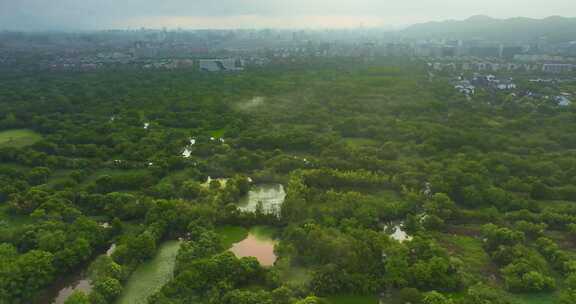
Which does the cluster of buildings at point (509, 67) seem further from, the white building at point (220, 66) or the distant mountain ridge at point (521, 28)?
the distant mountain ridge at point (521, 28)

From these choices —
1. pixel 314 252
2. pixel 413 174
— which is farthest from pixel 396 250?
pixel 413 174

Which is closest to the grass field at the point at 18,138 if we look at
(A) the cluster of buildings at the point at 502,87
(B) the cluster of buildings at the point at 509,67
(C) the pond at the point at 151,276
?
(C) the pond at the point at 151,276

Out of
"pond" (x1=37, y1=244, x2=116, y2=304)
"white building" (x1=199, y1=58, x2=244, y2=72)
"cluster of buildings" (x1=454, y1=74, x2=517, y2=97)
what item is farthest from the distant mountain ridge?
"pond" (x1=37, y1=244, x2=116, y2=304)

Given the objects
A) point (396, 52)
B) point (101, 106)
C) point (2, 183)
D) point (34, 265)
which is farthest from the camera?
point (396, 52)

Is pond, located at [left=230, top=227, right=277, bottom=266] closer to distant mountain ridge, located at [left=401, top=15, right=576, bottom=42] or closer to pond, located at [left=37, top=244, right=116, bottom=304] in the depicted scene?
pond, located at [left=37, top=244, right=116, bottom=304]

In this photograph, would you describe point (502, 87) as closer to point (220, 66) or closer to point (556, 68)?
point (556, 68)

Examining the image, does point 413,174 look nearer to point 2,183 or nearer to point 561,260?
point 561,260

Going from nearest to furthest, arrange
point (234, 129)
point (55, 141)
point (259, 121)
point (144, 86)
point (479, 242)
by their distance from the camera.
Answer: point (479, 242), point (55, 141), point (234, 129), point (259, 121), point (144, 86)
